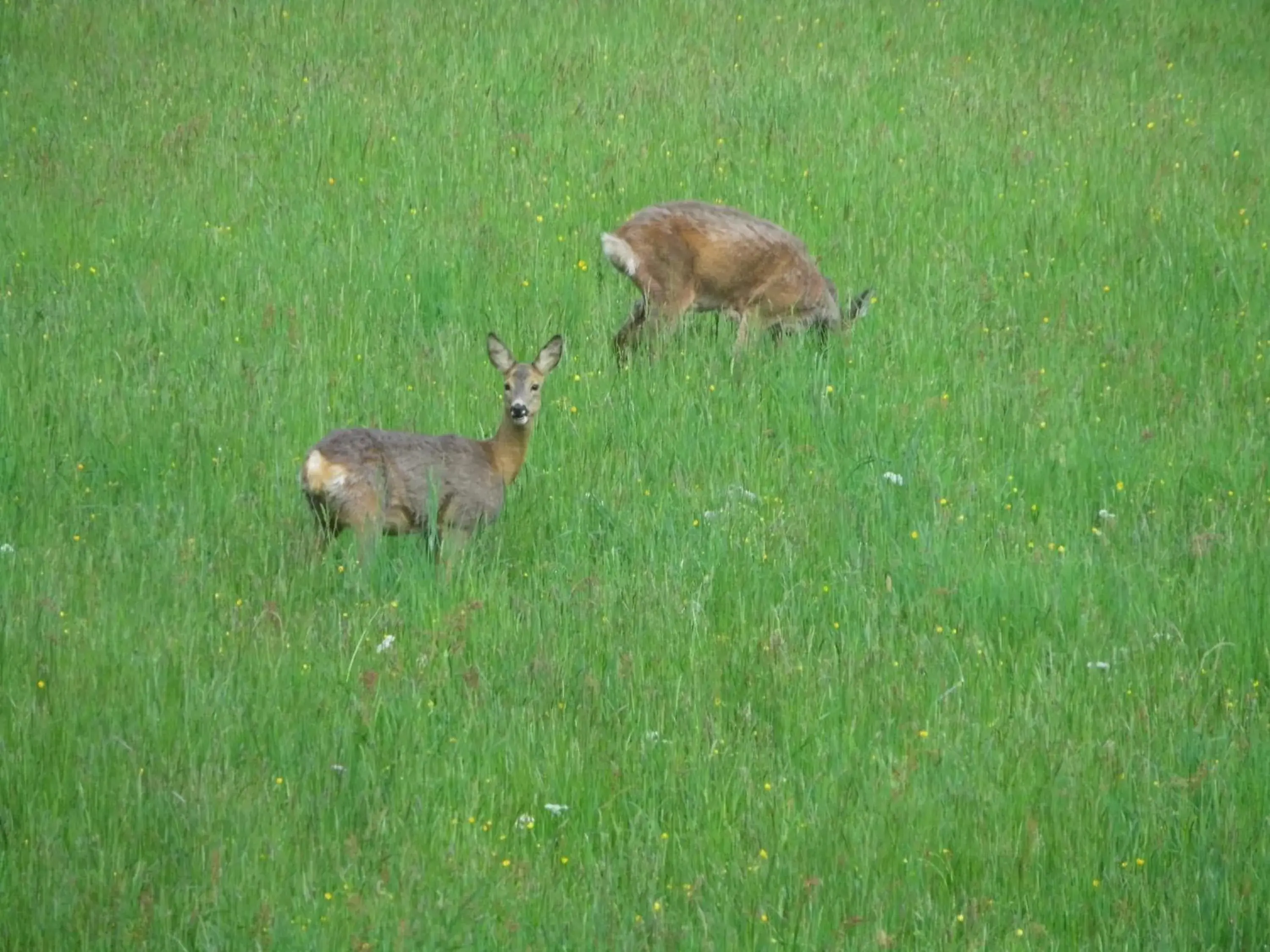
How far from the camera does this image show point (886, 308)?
1076cm

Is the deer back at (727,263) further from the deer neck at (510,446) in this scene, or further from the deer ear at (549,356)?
the deer neck at (510,446)

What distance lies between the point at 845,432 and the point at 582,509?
166cm

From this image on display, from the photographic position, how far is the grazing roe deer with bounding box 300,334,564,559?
7.14 m

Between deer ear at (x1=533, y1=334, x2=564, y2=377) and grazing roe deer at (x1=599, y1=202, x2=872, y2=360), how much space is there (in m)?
1.84

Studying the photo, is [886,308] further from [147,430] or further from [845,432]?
[147,430]

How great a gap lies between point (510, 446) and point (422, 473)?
0.73 metres

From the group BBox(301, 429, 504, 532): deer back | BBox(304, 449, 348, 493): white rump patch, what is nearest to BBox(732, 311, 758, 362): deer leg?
BBox(301, 429, 504, 532): deer back

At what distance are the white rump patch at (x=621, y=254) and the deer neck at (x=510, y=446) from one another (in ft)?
6.69

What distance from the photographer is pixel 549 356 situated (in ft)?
26.9

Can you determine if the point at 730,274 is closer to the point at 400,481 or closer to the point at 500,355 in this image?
the point at 500,355

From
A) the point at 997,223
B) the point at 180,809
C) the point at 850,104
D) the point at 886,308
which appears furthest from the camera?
the point at 850,104

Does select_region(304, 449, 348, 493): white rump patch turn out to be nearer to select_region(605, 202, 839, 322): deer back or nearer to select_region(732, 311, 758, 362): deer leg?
select_region(605, 202, 839, 322): deer back

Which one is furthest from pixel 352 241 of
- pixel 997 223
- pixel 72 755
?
pixel 72 755

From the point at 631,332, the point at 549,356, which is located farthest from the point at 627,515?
the point at 631,332
